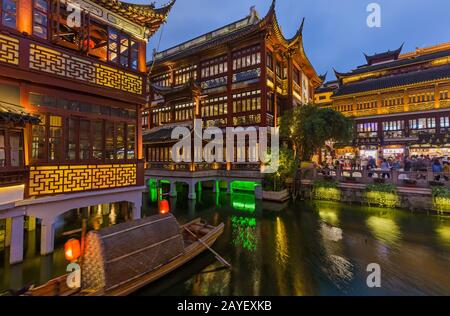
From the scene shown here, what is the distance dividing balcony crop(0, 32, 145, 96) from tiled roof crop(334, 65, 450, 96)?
129ft

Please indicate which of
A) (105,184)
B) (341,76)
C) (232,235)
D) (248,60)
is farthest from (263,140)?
(341,76)

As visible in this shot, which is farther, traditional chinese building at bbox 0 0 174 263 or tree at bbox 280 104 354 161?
tree at bbox 280 104 354 161

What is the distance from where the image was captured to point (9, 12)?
21.6 feet

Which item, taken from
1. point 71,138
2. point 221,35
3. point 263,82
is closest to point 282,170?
point 263,82

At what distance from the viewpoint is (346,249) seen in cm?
881

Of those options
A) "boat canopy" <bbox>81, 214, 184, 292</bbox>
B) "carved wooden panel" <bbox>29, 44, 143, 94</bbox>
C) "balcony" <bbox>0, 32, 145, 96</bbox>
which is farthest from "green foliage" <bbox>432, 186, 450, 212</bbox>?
"balcony" <bbox>0, 32, 145, 96</bbox>

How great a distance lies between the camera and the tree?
61.9 feet

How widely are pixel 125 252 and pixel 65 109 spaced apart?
558 centimetres

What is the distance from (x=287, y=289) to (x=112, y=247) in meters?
4.81

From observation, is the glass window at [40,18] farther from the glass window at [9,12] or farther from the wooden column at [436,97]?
the wooden column at [436,97]

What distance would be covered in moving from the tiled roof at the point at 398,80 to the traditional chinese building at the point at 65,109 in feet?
123

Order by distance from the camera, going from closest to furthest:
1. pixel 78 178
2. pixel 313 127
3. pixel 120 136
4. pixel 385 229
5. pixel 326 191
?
pixel 78 178
pixel 120 136
pixel 385 229
pixel 326 191
pixel 313 127

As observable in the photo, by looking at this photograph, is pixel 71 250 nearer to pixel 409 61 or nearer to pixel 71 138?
pixel 71 138

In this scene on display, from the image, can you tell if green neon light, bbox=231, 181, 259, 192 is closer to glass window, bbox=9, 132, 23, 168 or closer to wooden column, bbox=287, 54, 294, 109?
wooden column, bbox=287, 54, 294, 109
